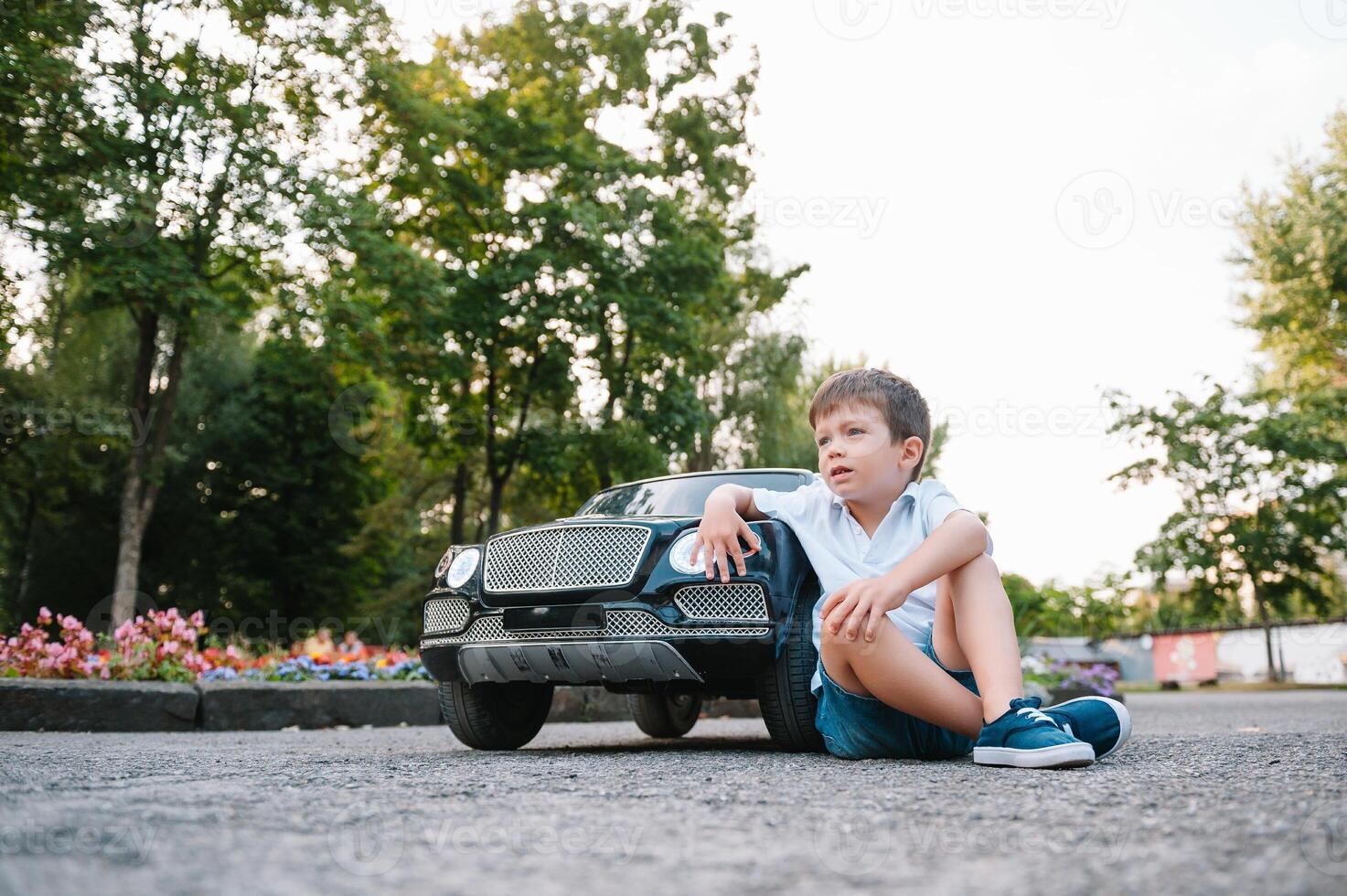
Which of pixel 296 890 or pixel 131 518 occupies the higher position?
pixel 131 518

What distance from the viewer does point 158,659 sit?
8891mm

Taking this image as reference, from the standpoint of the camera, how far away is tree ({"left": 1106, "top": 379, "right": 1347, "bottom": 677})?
23938 mm

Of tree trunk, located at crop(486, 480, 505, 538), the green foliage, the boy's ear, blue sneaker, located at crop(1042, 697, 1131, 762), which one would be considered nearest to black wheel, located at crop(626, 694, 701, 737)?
the boy's ear

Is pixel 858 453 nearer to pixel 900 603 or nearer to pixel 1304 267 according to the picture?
pixel 900 603

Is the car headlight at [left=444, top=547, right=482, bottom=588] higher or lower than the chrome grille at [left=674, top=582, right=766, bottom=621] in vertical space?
higher

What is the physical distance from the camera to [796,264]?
2511cm

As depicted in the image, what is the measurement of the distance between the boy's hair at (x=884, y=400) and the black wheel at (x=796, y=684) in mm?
838

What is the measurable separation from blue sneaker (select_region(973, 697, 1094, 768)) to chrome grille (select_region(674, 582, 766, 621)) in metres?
1.19

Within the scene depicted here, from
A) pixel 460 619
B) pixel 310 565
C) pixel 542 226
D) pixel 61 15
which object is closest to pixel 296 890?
pixel 460 619

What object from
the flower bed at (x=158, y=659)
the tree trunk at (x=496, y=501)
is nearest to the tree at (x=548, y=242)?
the tree trunk at (x=496, y=501)

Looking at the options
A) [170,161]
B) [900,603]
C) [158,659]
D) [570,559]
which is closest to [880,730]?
[900,603]

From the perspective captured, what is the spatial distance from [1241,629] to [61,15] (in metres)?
36.9

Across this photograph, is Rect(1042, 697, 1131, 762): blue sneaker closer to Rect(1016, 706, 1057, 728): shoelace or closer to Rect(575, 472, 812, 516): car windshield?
Rect(1016, 706, 1057, 728): shoelace

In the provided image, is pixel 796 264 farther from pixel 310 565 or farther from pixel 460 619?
pixel 460 619
